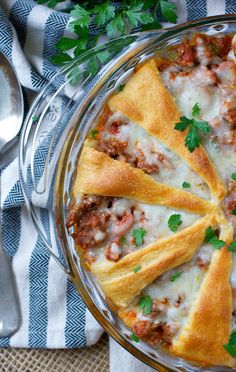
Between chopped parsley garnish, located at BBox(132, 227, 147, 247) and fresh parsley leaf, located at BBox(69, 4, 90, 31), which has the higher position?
fresh parsley leaf, located at BBox(69, 4, 90, 31)

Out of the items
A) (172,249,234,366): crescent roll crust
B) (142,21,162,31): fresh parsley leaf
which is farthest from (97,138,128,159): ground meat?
(142,21,162,31): fresh parsley leaf

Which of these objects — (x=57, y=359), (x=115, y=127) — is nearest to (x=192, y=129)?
(x=115, y=127)

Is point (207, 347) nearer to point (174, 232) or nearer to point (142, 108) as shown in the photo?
point (174, 232)

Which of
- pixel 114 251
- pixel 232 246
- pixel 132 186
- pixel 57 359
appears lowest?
pixel 57 359

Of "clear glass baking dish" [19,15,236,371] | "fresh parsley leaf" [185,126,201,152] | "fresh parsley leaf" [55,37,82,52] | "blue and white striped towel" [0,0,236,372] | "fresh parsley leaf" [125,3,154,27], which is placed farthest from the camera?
"blue and white striped towel" [0,0,236,372]

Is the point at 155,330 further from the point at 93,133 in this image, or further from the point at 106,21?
the point at 106,21

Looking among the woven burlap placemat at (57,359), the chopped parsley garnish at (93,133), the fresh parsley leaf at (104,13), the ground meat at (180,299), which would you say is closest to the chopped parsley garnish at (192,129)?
the chopped parsley garnish at (93,133)

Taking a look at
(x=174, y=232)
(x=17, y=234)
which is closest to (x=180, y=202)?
(x=174, y=232)

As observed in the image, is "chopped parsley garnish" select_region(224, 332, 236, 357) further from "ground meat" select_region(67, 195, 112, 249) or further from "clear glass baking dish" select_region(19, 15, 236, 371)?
"ground meat" select_region(67, 195, 112, 249)
